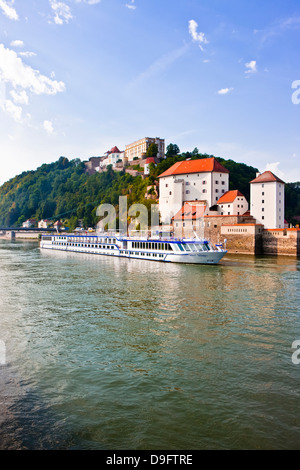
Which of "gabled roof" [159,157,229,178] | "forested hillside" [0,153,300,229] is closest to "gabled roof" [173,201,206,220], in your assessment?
"gabled roof" [159,157,229,178]

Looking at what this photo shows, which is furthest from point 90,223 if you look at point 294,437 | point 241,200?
point 294,437

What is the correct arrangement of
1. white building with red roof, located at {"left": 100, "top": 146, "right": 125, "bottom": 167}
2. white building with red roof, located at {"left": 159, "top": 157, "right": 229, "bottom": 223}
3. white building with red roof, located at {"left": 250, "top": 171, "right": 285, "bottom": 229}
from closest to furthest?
1. white building with red roof, located at {"left": 250, "top": 171, "right": 285, "bottom": 229}
2. white building with red roof, located at {"left": 159, "top": 157, "right": 229, "bottom": 223}
3. white building with red roof, located at {"left": 100, "top": 146, "right": 125, "bottom": 167}

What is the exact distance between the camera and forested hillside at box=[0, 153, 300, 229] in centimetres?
7538

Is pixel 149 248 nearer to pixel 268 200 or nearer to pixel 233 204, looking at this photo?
pixel 268 200

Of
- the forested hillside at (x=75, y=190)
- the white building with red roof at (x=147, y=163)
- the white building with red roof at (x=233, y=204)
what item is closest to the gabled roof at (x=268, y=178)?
the white building with red roof at (x=233, y=204)

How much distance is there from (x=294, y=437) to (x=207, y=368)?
3040 millimetres

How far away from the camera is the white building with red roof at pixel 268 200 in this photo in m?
48.4

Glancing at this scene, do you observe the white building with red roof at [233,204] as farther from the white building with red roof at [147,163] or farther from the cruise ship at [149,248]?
the white building with red roof at [147,163]

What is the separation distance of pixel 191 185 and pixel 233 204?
10043 mm

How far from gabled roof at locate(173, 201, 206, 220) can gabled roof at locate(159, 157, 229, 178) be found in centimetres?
608

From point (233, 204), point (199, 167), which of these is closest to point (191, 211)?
point (233, 204)

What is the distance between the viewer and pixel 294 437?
6.30 metres

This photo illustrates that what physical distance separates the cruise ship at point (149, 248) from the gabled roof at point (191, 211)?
516 inches

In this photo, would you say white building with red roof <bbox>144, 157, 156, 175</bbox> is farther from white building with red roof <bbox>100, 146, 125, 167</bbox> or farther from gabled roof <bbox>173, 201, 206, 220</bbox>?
gabled roof <bbox>173, 201, 206, 220</bbox>
